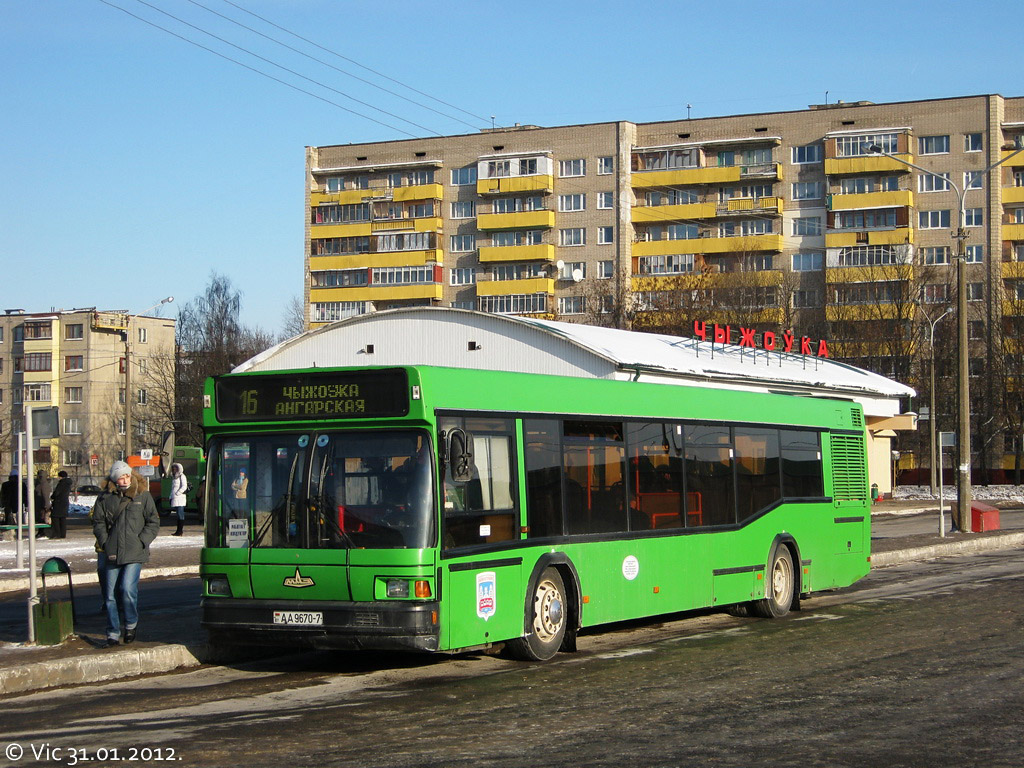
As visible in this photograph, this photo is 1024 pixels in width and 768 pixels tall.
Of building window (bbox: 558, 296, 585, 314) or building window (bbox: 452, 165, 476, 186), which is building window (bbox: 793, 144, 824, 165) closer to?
building window (bbox: 558, 296, 585, 314)

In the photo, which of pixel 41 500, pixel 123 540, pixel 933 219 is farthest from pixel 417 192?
pixel 123 540

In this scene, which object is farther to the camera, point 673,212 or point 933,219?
point 673,212

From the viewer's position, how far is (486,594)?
37.3 feet

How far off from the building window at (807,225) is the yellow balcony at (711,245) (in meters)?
1.53

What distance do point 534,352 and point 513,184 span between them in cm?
5290

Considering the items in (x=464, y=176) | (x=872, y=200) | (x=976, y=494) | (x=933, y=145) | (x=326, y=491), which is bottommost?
(x=976, y=494)

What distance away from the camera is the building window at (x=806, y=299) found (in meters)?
90.0

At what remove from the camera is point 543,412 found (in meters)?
12.4

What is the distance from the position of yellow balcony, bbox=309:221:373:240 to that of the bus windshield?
292ft

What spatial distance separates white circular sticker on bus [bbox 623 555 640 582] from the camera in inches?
525

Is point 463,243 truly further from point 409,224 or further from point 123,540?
point 123,540

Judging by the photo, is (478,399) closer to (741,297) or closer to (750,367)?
(750,367)

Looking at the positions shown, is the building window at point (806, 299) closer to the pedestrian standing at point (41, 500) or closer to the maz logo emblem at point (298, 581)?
the pedestrian standing at point (41, 500)

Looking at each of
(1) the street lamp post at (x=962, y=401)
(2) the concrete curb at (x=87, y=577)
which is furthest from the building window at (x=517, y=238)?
(2) the concrete curb at (x=87, y=577)
